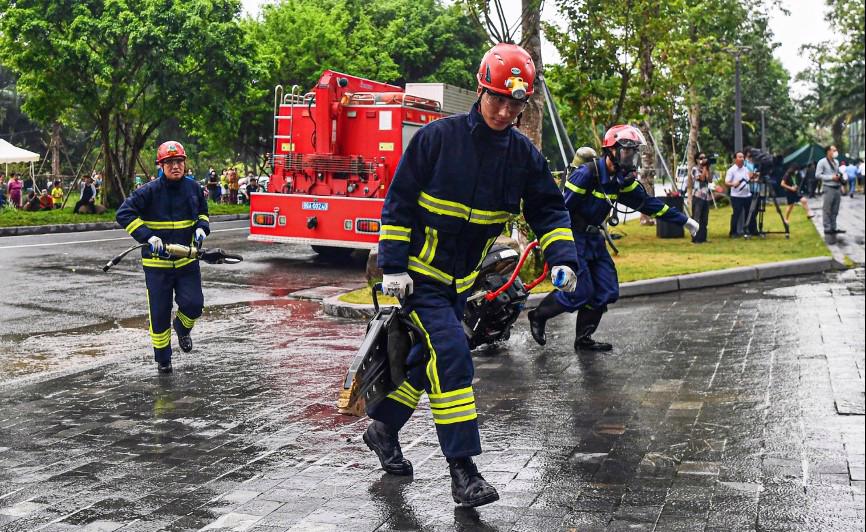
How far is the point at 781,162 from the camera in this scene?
35469 millimetres

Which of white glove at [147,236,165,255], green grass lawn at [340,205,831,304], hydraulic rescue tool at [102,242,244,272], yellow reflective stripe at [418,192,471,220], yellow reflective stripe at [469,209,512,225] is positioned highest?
yellow reflective stripe at [418,192,471,220]

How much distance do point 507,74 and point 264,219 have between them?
486 inches

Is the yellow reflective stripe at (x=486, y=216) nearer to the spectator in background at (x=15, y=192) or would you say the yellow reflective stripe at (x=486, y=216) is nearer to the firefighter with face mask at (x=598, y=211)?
the firefighter with face mask at (x=598, y=211)

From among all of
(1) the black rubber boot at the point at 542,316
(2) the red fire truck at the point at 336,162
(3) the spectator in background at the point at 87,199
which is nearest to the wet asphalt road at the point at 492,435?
(1) the black rubber boot at the point at 542,316

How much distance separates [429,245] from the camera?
4.87 m

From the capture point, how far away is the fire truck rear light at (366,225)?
611 inches

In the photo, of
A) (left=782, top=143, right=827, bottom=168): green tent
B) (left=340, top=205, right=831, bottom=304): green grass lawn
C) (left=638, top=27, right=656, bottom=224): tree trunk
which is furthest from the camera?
(left=782, top=143, right=827, bottom=168): green tent

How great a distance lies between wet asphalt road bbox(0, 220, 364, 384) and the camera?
357 inches

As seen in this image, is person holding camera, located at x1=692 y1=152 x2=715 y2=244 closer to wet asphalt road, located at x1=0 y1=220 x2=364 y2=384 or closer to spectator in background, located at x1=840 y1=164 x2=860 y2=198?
wet asphalt road, located at x1=0 y1=220 x2=364 y2=384

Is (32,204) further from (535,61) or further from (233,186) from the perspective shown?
(535,61)

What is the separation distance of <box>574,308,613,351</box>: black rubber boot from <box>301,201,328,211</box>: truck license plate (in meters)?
8.03

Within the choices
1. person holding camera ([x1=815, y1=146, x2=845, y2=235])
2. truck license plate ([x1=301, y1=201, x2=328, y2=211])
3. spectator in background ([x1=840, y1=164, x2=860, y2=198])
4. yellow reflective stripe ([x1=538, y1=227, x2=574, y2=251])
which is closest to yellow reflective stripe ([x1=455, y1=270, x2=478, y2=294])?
yellow reflective stripe ([x1=538, y1=227, x2=574, y2=251])

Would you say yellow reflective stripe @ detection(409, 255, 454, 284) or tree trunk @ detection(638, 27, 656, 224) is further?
tree trunk @ detection(638, 27, 656, 224)

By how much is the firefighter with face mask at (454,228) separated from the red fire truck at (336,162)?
10.6 meters
